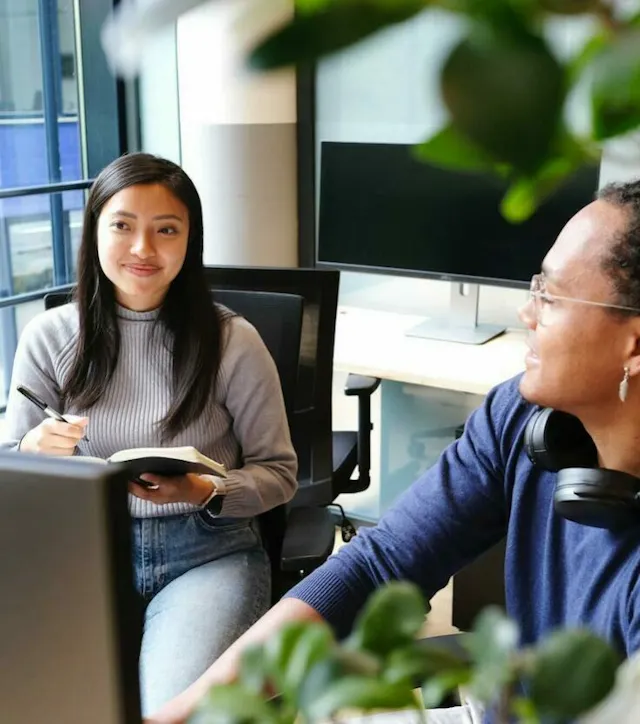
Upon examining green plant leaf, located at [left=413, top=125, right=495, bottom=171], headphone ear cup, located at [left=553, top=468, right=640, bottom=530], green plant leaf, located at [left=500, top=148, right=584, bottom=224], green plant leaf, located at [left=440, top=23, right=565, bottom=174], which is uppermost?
green plant leaf, located at [left=440, top=23, right=565, bottom=174]

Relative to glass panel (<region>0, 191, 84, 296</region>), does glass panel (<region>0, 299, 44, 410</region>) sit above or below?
below

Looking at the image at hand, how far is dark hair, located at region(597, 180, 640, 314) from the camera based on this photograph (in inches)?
45.2

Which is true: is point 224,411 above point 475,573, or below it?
above

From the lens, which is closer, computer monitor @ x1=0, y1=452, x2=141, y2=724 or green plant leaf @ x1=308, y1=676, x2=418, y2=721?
green plant leaf @ x1=308, y1=676, x2=418, y2=721

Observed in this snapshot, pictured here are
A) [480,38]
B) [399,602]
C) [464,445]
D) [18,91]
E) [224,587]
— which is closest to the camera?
[480,38]

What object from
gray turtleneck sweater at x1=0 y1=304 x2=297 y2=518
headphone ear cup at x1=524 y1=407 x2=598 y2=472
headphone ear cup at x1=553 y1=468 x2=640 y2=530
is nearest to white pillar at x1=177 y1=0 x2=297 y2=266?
gray turtleneck sweater at x1=0 y1=304 x2=297 y2=518

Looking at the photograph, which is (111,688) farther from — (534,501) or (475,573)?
(475,573)

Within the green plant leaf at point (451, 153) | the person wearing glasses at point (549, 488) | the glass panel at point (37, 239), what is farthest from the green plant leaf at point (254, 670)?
the glass panel at point (37, 239)

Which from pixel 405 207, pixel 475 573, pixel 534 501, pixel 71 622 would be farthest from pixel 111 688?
pixel 405 207

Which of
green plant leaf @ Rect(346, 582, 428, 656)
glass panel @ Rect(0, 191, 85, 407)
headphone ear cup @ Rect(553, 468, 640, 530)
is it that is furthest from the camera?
glass panel @ Rect(0, 191, 85, 407)

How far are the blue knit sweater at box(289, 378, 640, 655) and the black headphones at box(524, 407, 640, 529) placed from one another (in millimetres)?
53

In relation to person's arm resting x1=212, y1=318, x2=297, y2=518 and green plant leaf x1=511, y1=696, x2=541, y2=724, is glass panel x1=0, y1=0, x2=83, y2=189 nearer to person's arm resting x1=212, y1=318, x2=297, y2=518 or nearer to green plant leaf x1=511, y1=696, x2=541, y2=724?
person's arm resting x1=212, y1=318, x2=297, y2=518

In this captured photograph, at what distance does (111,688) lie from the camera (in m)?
0.55

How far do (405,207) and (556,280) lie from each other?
1564mm
